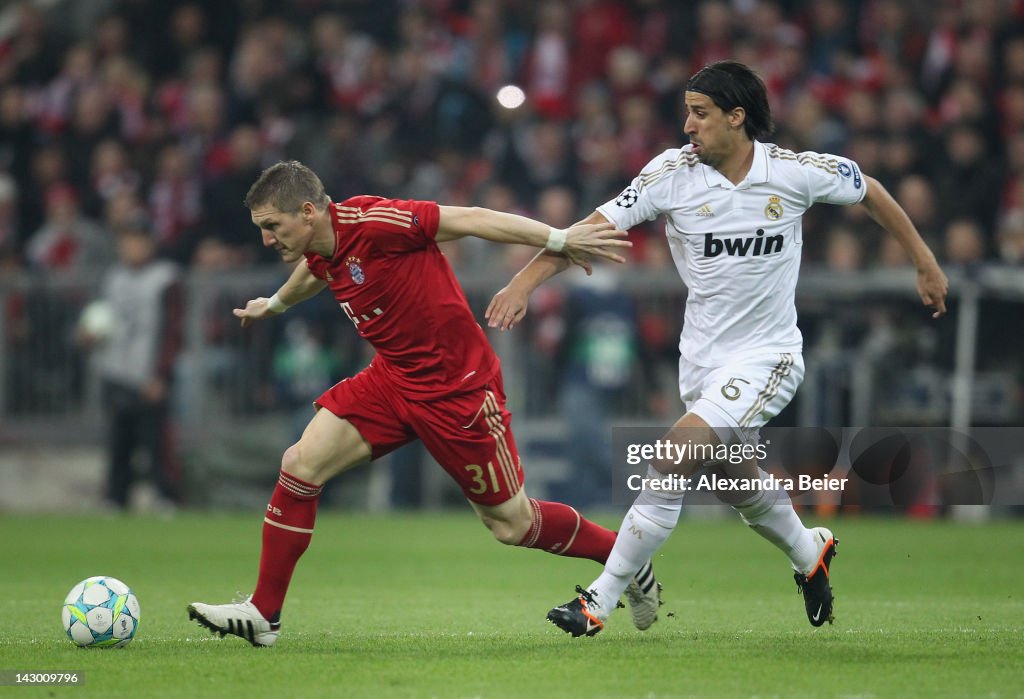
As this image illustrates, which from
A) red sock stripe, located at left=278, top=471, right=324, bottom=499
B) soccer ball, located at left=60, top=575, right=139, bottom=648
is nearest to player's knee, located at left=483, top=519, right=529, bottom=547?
red sock stripe, located at left=278, top=471, right=324, bottom=499

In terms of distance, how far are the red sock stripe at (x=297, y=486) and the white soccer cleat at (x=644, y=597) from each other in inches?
60.8

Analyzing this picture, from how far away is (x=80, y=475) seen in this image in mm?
16422

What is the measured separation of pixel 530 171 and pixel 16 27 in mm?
7920

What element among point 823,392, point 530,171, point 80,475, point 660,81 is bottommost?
point 80,475

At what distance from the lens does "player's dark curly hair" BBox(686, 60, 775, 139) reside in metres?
6.88

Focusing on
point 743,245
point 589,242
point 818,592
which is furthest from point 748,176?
point 818,592

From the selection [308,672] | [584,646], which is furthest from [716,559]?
[308,672]

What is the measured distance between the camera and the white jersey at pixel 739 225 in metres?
6.95

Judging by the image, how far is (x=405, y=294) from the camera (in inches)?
273

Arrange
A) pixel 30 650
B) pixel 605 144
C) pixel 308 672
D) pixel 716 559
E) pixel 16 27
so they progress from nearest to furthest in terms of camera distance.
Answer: pixel 308 672 < pixel 30 650 < pixel 716 559 < pixel 605 144 < pixel 16 27

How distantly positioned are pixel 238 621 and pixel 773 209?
9.81 feet

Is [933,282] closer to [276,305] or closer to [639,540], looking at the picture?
[639,540]

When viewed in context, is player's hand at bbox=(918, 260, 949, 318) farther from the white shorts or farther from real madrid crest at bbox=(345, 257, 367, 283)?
real madrid crest at bbox=(345, 257, 367, 283)

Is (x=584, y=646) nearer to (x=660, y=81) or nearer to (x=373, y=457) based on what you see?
(x=373, y=457)
